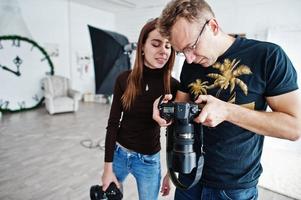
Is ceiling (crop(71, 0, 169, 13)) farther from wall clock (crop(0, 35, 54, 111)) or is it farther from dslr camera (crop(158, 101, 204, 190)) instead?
dslr camera (crop(158, 101, 204, 190))

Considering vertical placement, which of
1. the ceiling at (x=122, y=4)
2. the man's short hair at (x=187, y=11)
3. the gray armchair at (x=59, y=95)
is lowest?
the gray armchair at (x=59, y=95)

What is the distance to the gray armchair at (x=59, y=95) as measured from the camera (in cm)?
494

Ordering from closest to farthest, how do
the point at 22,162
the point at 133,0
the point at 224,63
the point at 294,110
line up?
the point at 294,110 → the point at 224,63 → the point at 22,162 → the point at 133,0

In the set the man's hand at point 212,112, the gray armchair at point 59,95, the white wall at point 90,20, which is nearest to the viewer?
the man's hand at point 212,112

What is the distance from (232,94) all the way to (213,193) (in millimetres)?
358

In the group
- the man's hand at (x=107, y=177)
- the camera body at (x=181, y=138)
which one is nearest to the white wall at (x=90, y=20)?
the man's hand at (x=107, y=177)

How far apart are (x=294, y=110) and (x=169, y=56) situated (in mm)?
583

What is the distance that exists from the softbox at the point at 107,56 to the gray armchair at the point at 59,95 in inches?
132

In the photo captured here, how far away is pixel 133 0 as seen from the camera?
18.1 feet

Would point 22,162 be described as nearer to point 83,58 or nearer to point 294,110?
point 294,110

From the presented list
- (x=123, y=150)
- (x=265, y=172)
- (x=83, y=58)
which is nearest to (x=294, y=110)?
(x=123, y=150)

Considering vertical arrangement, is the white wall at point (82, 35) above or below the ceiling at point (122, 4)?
below

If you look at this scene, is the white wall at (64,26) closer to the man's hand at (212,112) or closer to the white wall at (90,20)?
the white wall at (90,20)

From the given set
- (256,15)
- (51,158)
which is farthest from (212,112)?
(256,15)
